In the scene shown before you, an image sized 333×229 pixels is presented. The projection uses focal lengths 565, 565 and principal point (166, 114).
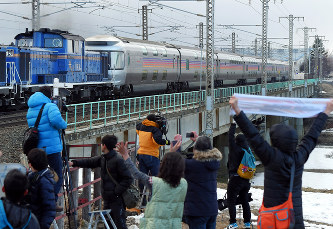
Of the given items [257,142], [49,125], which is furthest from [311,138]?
[49,125]

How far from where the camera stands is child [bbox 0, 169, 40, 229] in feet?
A: 15.2

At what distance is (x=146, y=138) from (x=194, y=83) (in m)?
32.5

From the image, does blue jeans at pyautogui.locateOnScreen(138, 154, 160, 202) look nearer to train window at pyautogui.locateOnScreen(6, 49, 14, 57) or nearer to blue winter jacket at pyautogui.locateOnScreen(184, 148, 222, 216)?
blue winter jacket at pyautogui.locateOnScreen(184, 148, 222, 216)

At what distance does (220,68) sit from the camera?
4575 centimetres

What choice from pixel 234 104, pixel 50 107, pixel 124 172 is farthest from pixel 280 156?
pixel 50 107

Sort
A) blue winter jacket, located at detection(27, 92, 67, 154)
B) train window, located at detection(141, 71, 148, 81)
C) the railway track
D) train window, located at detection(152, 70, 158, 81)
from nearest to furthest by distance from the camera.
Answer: blue winter jacket, located at detection(27, 92, 67, 154)
the railway track
train window, located at detection(141, 71, 148, 81)
train window, located at detection(152, 70, 158, 81)

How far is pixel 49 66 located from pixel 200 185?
61.2 ft

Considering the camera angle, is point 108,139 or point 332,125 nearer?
point 108,139

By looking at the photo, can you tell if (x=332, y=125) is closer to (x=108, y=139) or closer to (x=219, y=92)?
(x=219, y=92)

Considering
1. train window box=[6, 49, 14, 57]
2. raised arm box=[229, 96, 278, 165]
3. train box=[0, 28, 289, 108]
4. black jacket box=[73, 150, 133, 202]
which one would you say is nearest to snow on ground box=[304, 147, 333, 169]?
train box=[0, 28, 289, 108]

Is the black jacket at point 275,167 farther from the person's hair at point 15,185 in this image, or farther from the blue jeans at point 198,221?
the person's hair at point 15,185

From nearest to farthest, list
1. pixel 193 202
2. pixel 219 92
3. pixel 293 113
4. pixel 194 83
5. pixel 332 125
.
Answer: pixel 293 113 < pixel 193 202 < pixel 219 92 < pixel 194 83 < pixel 332 125

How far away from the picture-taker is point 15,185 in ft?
15.3

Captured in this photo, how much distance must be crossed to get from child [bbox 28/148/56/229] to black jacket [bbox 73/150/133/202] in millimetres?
1446
